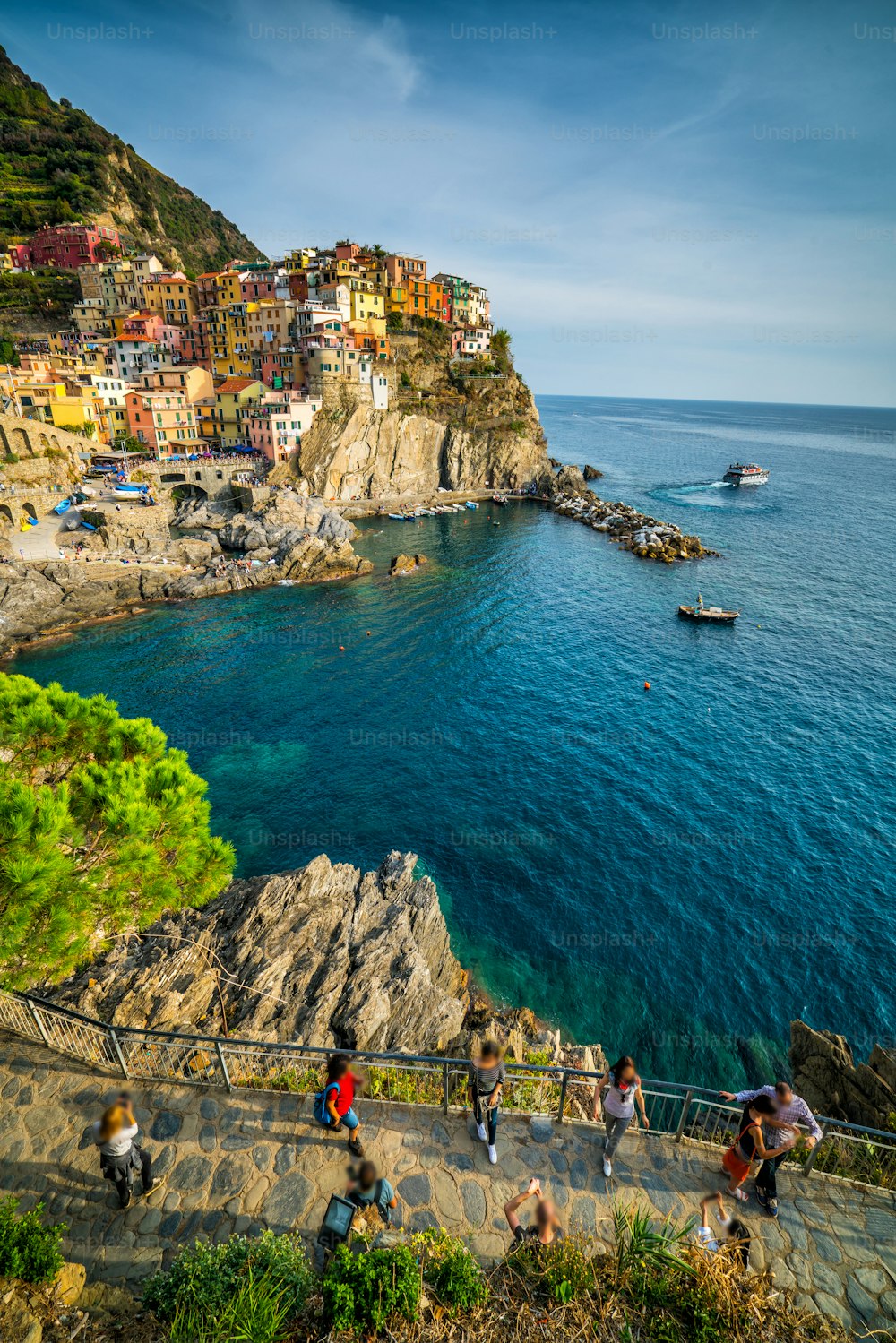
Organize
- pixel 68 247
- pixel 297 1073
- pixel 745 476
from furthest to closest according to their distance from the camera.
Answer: pixel 745 476, pixel 68 247, pixel 297 1073

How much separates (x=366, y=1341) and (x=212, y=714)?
3626 cm

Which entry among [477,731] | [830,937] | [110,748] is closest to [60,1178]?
[110,748]

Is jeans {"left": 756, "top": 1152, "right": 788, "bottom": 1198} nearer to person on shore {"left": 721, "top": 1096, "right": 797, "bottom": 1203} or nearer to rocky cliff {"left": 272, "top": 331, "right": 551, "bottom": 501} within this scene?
person on shore {"left": 721, "top": 1096, "right": 797, "bottom": 1203}

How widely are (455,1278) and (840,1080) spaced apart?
49.7 ft

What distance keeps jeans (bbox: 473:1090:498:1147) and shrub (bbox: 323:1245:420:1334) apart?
2358 mm

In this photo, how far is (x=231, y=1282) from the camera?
6.88 m

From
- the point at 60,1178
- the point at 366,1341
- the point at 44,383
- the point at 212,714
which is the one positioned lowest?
the point at 212,714

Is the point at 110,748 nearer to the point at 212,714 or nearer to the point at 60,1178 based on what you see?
the point at 60,1178

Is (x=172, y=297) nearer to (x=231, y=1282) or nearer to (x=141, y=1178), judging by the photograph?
(x=141, y=1178)

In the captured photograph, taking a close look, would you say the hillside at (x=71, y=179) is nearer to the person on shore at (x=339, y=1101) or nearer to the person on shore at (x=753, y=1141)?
the person on shore at (x=339, y=1101)

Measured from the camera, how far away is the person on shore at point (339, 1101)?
886cm

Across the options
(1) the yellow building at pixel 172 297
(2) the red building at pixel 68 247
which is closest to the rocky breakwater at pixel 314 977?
(1) the yellow building at pixel 172 297

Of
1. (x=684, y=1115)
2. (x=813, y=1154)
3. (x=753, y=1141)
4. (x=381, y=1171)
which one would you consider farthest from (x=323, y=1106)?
(x=813, y=1154)

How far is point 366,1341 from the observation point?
6.54 meters
